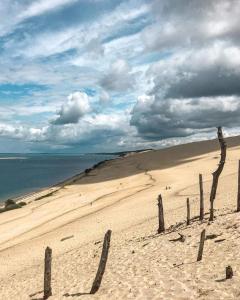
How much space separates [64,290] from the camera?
21.6 metres

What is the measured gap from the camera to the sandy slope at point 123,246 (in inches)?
767

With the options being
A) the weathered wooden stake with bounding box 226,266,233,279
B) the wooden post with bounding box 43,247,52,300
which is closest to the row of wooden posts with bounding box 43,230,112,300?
the wooden post with bounding box 43,247,52,300

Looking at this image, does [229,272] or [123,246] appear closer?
[229,272]

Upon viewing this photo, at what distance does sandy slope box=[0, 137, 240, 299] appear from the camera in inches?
767

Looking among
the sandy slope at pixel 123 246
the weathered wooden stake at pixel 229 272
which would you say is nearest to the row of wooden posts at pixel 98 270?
the sandy slope at pixel 123 246

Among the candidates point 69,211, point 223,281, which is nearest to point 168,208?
point 69,211

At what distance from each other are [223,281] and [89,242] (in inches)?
634

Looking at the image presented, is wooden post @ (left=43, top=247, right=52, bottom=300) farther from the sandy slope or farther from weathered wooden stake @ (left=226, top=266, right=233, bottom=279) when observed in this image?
weathered wooden stake @ (left=226, top=266, right=233, bottom=279)

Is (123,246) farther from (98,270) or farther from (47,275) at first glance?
(98,270)

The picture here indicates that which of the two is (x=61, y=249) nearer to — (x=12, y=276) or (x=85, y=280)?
(x=12, y=276)

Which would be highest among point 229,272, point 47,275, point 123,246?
point 229,272

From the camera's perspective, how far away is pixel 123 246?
28.8 metres

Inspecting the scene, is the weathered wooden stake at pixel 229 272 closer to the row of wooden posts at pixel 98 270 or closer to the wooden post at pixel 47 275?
the row of wooden posts at pixel 98 270

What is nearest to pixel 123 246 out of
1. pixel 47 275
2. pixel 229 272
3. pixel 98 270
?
pixel 47 275
